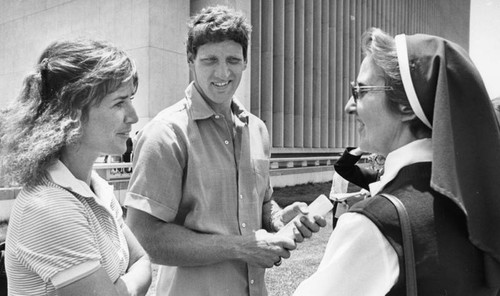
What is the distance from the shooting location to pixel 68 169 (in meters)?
1.50

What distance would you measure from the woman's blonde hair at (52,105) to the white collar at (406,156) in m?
1.02

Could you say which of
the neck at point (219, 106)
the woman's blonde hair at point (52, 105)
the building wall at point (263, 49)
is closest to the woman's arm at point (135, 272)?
the woman's blonde hair at point (52, 105)

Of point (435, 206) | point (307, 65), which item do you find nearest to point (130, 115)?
point (435, 206)

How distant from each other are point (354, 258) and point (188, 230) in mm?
929

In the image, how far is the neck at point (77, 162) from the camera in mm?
1515

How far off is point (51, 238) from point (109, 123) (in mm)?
482

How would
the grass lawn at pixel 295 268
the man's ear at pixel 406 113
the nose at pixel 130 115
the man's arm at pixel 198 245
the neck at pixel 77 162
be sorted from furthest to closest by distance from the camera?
1. the grass lawn at pixel 295 268
2. the man's arm at pixel 198 245
3. the nose at pixel 130 115
4. the neck at pixel 77 162
5. the man's ear at pixel 406 113

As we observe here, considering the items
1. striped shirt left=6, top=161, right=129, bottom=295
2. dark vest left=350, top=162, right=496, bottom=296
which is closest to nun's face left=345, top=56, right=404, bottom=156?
dark vest left=350, top=162, right=496, bottom=296

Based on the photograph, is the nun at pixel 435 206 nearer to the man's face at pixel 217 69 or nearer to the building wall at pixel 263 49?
the man's face at pixel 217 69

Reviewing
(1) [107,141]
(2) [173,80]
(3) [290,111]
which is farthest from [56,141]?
(3) [290,111]

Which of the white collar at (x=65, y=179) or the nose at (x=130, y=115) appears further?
the nose at (x=130, y=115)

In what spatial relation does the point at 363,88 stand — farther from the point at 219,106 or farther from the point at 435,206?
the point at 219,106

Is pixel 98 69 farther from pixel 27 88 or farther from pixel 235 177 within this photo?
pixel 235 177

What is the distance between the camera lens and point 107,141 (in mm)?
1591
